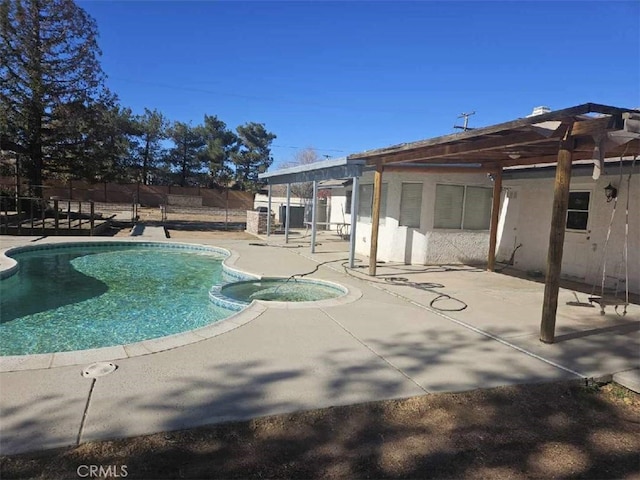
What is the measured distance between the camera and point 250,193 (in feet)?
137

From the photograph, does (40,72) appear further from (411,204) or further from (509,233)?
(509,233)

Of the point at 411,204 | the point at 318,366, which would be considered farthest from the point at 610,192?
the point at 318,366

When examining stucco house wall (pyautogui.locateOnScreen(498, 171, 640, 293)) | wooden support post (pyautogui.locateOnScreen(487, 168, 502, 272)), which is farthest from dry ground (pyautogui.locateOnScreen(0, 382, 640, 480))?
wooden support post (pyautogui.locateOnScreen(487, 168, 502, 272))

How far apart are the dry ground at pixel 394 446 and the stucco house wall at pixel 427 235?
7.44 metres

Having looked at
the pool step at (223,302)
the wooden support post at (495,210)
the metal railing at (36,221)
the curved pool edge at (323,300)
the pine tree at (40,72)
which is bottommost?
the pool step at (223,302)

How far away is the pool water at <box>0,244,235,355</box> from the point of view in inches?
224

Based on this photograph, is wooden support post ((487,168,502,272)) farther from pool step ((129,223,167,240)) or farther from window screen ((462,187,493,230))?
pool step ((129,223,167,240))

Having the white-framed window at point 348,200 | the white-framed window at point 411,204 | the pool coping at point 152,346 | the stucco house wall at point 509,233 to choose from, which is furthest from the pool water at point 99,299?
the white-framed window at point 348,200

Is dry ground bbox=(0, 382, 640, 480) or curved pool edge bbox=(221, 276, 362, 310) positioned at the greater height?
curved pool edge bbox=(221, 276, 362, 310)

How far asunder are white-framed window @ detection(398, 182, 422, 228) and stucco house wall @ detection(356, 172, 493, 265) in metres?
0.09

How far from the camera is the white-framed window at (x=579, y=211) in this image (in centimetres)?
885

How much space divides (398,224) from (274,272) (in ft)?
12.6

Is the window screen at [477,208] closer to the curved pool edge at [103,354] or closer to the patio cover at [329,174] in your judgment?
the patio cover at [329,174]

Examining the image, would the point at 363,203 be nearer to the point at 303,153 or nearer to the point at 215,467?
the point at 215,467
